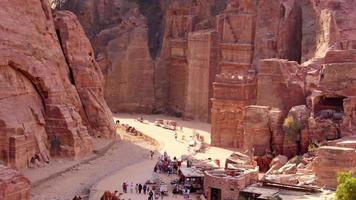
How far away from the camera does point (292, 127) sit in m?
41.1

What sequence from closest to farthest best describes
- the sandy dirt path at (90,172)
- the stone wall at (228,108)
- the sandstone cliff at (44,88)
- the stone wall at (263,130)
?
the sandy dirt path at (90,172), the sandstone cliff at (44,88), the stone wall at (263,130), the stone wall at (228,108)

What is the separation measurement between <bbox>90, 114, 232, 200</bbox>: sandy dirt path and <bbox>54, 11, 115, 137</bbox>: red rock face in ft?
15.0

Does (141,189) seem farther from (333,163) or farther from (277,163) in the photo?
(333,163)

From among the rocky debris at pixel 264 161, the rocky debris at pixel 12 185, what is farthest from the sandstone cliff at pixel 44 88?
the rocky debris at pixel 12 185

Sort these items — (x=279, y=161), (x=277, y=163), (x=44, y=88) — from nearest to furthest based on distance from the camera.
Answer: (x=277, y=163)
(x=279, y=161)
(x=44, y=88)

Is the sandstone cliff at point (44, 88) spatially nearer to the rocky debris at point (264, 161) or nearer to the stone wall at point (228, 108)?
the stone wall at point (228, 108)

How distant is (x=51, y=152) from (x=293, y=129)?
48.8 feet

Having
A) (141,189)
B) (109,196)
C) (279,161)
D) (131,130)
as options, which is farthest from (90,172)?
(131,130)

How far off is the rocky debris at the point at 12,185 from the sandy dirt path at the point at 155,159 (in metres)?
7.62

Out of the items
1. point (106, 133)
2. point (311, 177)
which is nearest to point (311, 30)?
point (106, 133)

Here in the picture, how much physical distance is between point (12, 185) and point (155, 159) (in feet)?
66.1

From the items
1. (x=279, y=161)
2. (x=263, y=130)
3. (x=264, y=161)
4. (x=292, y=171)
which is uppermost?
(x=263, y=130)

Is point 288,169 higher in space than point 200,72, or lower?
lower

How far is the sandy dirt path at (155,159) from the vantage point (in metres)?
38.1
